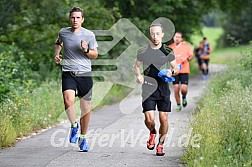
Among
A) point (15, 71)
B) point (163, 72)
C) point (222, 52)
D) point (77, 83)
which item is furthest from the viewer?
point (222, 52)

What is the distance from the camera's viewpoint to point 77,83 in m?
9.77

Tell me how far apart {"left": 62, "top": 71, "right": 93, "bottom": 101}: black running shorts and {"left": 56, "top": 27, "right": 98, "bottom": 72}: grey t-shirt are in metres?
0.12

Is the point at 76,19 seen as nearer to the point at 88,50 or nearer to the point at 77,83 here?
the point at 88,50

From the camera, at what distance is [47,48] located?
2270 centimetres

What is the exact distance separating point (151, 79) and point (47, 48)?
13.6m

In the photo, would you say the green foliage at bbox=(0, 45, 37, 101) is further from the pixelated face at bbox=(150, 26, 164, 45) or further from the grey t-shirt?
the pixelated face at bbox=(150, 26, 164, 45)

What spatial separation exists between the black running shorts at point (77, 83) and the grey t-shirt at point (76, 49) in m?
0.12

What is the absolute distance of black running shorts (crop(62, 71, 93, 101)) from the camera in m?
9.73

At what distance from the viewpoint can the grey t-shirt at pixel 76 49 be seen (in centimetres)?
968

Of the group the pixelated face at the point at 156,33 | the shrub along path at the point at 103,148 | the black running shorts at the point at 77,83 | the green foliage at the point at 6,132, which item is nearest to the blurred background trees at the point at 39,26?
the shrub along path at the point at 103,148

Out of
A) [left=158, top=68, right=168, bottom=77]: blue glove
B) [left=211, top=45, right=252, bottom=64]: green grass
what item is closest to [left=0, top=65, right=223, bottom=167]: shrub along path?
[left=158, top=68, right=168, bottom=77]: blue glove

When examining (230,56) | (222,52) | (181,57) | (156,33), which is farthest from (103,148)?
(222,52)

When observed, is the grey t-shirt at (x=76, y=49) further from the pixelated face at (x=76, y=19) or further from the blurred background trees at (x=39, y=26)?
the blurred background trees at (x=39, y=26)

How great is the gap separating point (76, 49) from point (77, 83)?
522 mm
